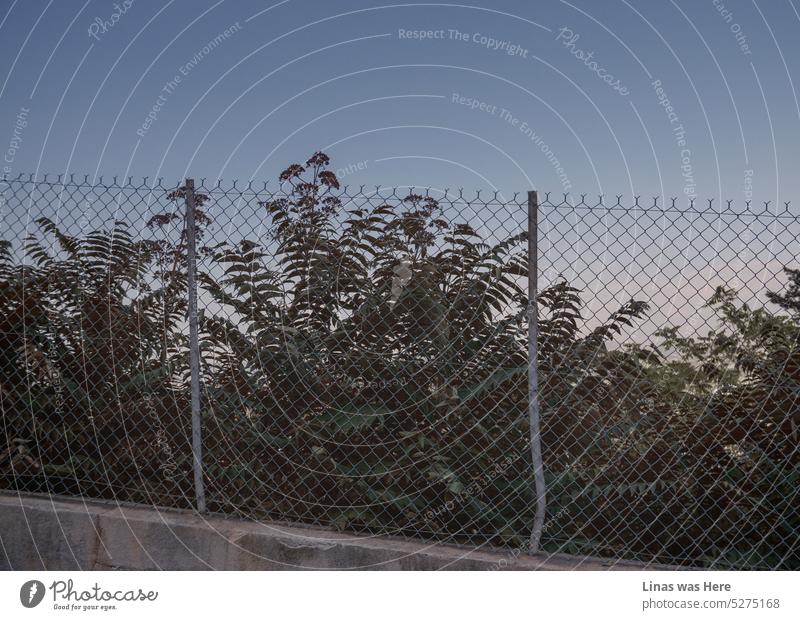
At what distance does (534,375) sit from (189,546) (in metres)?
2.02

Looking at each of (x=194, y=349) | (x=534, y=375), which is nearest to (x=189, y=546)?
(x=194, y=349)

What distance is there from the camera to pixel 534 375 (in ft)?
11.6

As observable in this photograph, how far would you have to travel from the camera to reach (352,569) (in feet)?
11.7

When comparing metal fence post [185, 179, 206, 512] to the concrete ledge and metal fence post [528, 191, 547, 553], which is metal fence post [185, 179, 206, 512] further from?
metal fence post [528, 191, 547, 553]

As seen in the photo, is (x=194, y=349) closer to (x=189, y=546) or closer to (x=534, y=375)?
(x=189, y=546)

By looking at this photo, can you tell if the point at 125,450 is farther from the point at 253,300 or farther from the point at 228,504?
the point at 253,300

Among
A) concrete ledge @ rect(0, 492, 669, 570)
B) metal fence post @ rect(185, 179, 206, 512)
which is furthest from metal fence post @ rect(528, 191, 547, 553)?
metal fence post @ rect(185, 179, 206, 512)

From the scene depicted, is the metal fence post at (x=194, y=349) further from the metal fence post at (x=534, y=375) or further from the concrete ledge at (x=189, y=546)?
the metal fence post at (x=534, y=375)

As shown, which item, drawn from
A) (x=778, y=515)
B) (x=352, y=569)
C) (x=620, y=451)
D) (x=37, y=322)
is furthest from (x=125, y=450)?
(x=778, y=515)

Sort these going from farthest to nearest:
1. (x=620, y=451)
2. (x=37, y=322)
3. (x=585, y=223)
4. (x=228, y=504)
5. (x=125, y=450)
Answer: (x=37, y=322), (x=125, y=450), (x=228, y=504), (x=620, y=451), (x=585, y=223)

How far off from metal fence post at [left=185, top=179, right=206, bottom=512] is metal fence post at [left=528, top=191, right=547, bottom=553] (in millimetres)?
1794

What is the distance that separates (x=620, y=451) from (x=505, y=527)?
0.72m

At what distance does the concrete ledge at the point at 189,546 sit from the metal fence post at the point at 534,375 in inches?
7.5

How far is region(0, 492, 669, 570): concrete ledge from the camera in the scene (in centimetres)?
352
